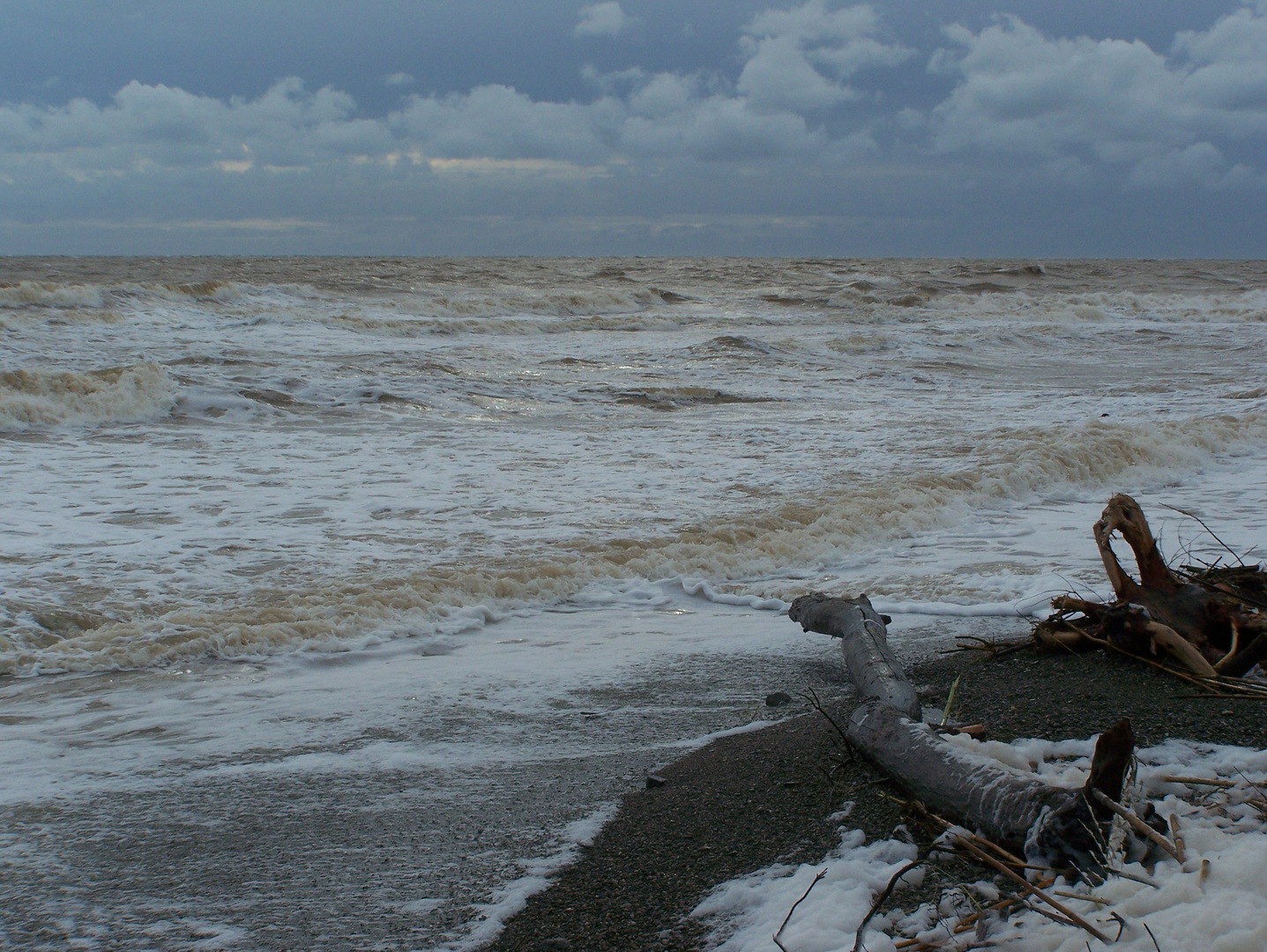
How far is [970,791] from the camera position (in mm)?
1994

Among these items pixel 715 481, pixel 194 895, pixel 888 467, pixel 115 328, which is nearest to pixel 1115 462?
pixel 888 467

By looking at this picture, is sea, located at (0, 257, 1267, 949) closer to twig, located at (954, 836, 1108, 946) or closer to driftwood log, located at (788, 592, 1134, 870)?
driftwood log, located at (788, 592, 1134, 870)

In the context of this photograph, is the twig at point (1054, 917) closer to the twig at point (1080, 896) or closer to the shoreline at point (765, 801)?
the twig at point (1080, 896)

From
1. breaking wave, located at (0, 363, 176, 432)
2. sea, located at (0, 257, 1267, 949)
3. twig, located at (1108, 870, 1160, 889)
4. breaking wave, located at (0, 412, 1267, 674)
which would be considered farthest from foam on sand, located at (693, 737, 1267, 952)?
breaking wave, located at (0, 363, 176, 432)

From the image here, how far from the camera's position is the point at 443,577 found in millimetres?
5301

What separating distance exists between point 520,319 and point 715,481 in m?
18.1

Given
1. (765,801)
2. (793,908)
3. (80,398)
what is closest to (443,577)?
(765,801)

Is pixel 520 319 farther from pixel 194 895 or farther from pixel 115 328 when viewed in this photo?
pixel 194 895

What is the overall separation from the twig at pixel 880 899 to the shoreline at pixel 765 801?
49 millimetres

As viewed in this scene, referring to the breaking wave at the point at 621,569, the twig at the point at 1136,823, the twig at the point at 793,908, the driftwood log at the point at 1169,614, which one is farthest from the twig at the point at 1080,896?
the breaking wave at the point at 621,569

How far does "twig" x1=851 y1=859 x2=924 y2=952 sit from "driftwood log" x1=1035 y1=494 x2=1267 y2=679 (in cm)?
145

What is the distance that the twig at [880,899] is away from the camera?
1.67 m

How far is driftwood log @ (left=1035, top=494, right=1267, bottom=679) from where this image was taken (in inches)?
112

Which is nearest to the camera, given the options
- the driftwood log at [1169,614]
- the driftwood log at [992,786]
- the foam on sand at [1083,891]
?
the foam on sand at [1083,891]
